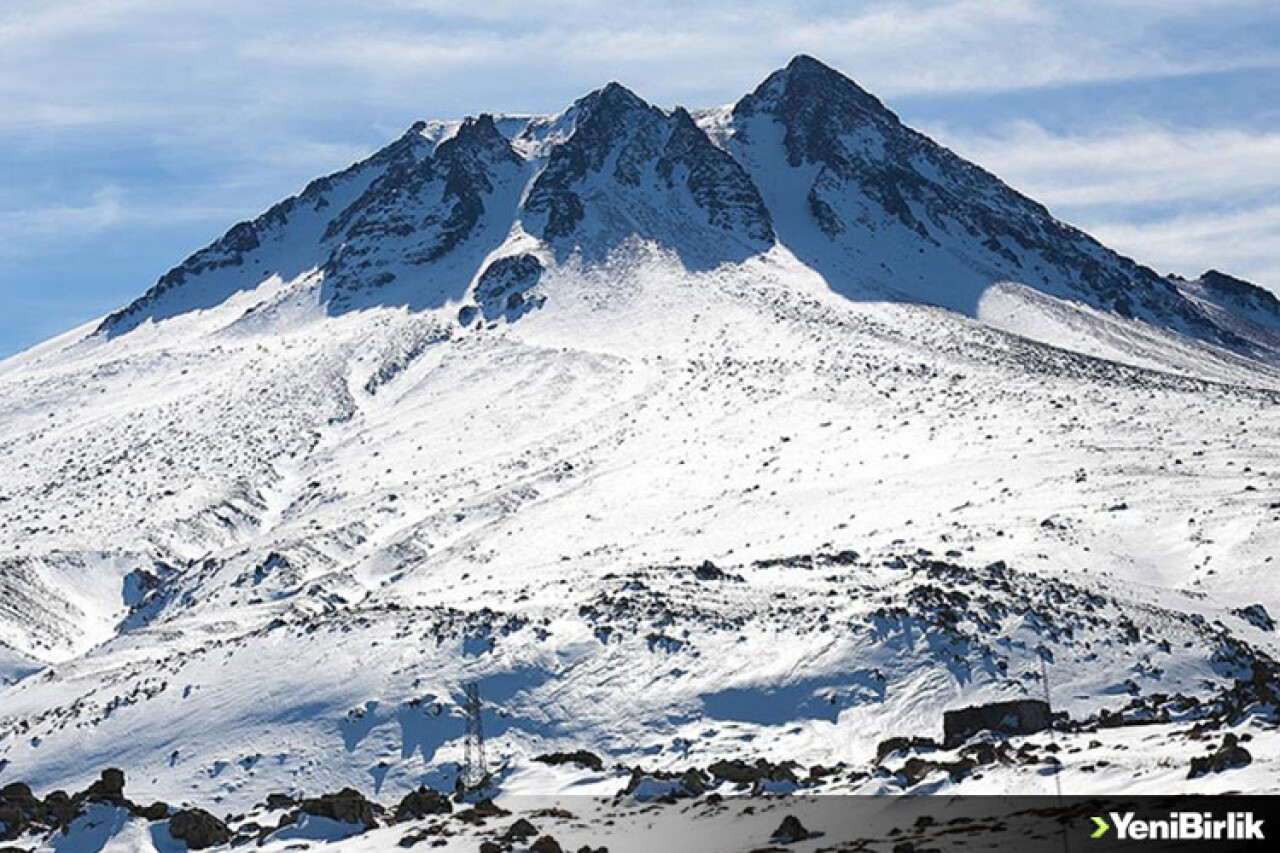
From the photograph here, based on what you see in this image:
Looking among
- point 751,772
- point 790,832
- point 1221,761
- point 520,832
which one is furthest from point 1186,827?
point 751,772

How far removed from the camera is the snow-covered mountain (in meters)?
58.2

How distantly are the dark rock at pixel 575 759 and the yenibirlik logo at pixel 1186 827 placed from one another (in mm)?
20060

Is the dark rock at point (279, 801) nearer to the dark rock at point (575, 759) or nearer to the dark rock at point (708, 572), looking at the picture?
the dark rock at point (575, 759)

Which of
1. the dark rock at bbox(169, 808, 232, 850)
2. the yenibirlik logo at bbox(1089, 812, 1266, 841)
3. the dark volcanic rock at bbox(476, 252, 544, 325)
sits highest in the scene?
the dark volcanic rock at bbox(476, 252, 544, 325)

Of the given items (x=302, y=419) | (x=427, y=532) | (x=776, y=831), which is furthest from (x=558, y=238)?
(x=776, y=831)

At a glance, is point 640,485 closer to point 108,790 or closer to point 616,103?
point 108,790

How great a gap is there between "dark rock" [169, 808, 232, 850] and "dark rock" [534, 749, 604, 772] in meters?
9.79

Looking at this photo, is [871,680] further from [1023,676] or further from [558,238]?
[558,238]

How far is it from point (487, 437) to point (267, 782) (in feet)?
193

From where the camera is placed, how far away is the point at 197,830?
43.8 metres

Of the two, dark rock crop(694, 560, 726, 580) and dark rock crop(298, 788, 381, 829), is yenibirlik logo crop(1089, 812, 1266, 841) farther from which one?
dark rock crop(694, 560, 726, 580)

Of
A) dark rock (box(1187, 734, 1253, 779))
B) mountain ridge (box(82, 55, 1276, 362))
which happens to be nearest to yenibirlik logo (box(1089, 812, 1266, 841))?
dark rock (box(1187, 734, 1253, 779))

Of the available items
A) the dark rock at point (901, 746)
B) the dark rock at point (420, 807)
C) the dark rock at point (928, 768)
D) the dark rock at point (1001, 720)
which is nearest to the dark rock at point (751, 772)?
the dark rock at point (901, 746)

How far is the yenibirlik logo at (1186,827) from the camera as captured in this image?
2884 cm
